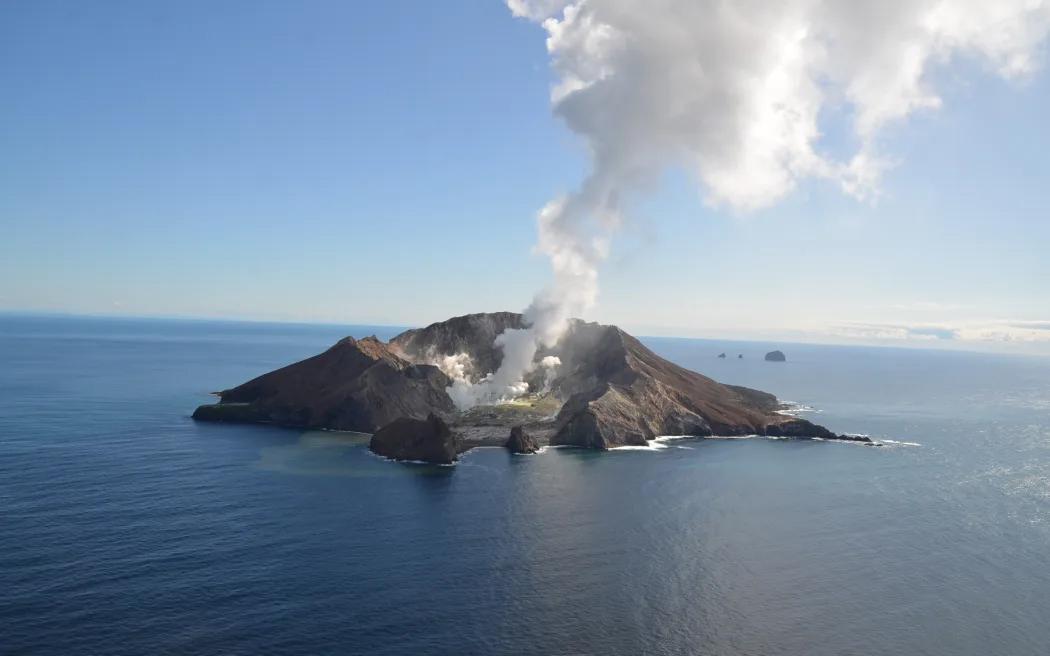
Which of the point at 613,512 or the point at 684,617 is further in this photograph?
the point at 613,512

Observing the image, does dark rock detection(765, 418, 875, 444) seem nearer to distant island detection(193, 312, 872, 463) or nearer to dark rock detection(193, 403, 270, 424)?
distant island detection(193, 312, 872, 463)

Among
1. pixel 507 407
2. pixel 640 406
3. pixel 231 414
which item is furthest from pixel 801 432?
pixel 231 414

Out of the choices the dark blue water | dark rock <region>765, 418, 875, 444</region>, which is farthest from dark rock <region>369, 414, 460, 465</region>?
dark rock <region>765, 418, 875, 444</region>

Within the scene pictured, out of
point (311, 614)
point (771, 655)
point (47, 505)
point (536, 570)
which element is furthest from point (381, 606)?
point (47, 505)

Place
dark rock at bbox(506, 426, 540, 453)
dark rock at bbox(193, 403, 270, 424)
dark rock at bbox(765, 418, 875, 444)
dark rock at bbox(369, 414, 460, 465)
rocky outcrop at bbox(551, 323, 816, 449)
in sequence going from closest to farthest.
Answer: dark rock at bbox(369, 414, 460, 465), dark rock at bbox(506, 426, 540, 453), rocky outcrop at bbox(551, 323, 816, 449), dark rock at bbox(193, 403, 270, 424), dark rock at bbox(765, 418, 875, 444)

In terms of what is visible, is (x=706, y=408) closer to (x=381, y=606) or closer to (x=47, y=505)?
(x=381, y=606)
